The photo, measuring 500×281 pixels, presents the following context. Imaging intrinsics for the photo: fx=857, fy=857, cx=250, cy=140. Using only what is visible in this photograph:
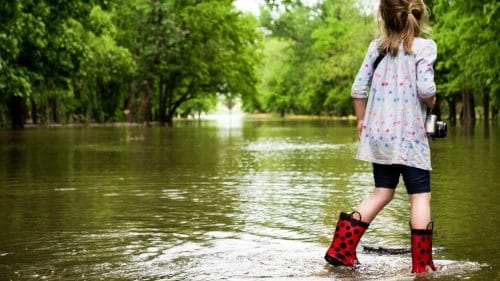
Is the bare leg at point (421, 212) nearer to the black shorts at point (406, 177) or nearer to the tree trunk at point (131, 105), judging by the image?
the black shorts at point (406, 177)

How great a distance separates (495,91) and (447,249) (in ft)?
109

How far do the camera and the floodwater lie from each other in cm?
83

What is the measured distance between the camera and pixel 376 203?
5.56 m

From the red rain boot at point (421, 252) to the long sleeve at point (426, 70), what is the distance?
86 centimetres

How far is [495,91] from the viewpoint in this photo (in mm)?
37750

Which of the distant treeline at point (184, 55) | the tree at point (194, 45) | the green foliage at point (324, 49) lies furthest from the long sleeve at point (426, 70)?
the green foliage at point (324, 49)

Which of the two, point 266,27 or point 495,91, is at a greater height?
point 266,27

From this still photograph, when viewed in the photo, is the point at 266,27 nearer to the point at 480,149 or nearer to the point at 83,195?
the point at 480,149

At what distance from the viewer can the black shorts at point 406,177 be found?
5.33 m

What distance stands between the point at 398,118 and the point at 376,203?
1.94ft

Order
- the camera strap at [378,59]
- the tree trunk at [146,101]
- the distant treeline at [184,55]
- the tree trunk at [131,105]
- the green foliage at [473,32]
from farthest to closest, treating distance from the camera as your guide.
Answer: the tree trunk at [146,101]
the tree trunk at [131,105]
the distant treeline at [184,55]
the green foliage at [473,32]
the camera strap at [378,59]

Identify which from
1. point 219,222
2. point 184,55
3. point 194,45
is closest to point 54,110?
point 184,55


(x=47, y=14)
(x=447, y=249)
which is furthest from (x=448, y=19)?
(x=447, y=249)

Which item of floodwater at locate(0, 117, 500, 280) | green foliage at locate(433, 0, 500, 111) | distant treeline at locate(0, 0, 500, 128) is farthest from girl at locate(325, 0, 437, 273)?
green foliage at locate(433, 0, 500, 111)
